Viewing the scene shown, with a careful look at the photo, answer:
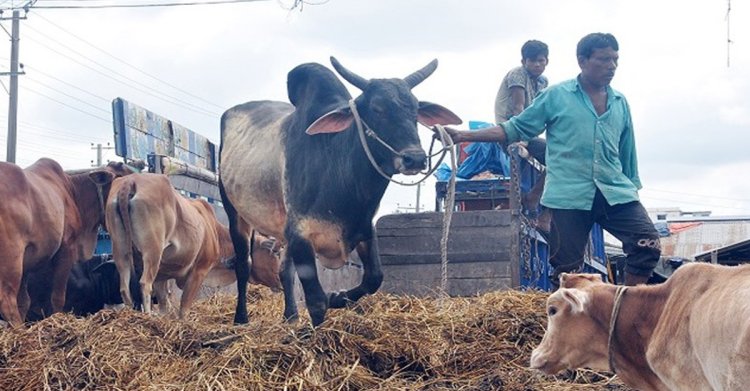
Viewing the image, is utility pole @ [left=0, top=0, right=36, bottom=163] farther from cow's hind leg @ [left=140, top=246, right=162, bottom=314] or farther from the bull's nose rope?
the bull's nose rope

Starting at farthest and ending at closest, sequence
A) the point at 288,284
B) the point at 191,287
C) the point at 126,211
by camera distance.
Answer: the point at 191,287 → the point at 126,211 → the point at 288,284

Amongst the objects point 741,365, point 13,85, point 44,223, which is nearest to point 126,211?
point 44,223

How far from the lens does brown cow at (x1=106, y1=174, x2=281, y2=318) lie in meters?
→ 9.06

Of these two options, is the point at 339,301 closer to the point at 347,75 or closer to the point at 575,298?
the point at 347,75

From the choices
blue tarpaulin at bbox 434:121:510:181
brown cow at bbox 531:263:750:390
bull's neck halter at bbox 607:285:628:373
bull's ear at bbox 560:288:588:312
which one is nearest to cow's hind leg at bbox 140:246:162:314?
blue tarpaulin at bbox 434:121:510:181

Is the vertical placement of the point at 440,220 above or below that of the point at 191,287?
above

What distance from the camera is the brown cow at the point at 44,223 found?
7.85 metres

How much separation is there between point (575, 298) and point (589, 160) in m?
1.77

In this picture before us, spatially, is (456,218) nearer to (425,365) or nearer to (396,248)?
(396,248)

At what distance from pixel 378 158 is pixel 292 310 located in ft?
5.11

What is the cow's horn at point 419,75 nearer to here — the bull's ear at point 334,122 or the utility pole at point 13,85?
the bull's ear at point 334,122

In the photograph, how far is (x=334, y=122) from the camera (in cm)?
703

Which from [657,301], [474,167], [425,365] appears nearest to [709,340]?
[657,301]

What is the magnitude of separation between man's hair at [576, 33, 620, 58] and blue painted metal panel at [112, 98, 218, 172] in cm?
1002
